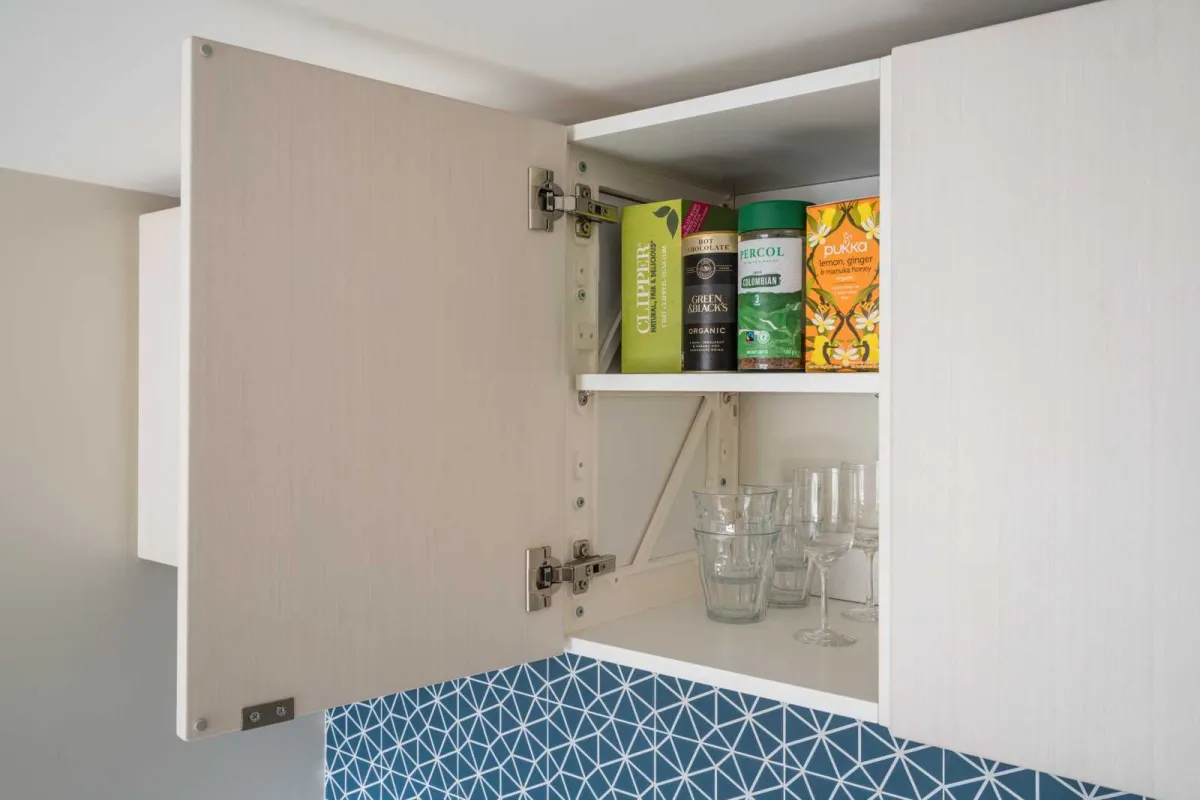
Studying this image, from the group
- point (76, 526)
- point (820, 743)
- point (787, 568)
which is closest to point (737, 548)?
point (787, 568)

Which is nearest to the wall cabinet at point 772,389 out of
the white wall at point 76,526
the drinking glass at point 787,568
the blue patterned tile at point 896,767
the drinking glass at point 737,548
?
the drinking glass at point 737,548

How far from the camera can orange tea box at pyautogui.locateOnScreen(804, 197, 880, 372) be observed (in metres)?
0.98

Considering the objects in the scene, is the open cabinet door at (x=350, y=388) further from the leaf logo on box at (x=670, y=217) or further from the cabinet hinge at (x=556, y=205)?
the leaf logo on box at (x=670, y=217)

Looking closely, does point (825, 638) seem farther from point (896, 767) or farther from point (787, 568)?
point (896, 767)

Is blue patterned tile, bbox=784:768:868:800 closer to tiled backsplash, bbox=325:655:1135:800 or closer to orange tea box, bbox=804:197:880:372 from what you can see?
tiled backsplash, bbox=325:655:1135:800

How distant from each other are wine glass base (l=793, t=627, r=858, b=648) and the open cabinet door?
1.02 feet

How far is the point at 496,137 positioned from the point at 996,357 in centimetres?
55

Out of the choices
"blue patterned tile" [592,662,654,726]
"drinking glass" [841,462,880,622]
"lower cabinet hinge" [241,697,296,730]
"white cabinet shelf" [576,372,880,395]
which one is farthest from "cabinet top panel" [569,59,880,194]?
"blue patterned tile" [592,662,654,726]

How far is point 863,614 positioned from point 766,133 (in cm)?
62

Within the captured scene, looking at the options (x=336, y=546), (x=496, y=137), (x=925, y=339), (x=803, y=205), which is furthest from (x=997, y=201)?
(x=336, y=546)

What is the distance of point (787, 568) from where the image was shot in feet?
4.20

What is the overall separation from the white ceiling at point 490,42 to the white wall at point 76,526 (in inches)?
17.3

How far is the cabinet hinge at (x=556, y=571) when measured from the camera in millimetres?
1080

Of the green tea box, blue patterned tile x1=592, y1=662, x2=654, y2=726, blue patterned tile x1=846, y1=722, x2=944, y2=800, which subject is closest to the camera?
the green tea box
